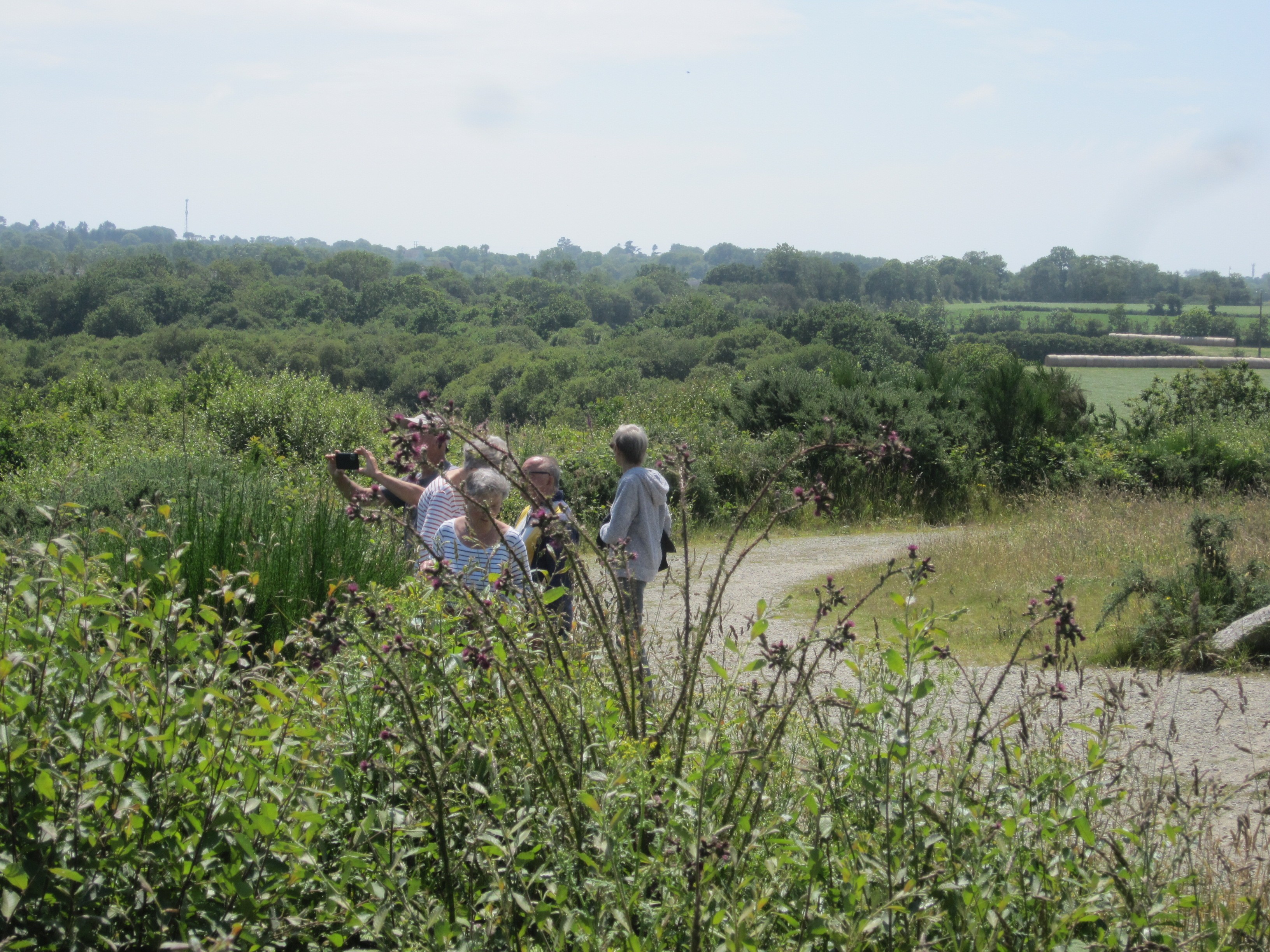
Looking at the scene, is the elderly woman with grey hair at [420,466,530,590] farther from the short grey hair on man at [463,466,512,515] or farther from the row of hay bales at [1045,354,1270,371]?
the row of hay bales at [1045,354,1270,371]

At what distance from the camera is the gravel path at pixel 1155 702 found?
2.73m

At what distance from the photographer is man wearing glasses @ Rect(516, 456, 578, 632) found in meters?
2.10

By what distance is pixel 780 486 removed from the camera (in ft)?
38.5

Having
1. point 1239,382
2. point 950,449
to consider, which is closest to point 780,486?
point 950,449

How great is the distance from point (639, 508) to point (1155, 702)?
2612 mm

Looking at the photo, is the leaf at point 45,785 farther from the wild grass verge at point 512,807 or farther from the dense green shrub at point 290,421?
the dense green shrub at point 290,421

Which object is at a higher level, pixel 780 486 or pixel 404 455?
pixel 404 455

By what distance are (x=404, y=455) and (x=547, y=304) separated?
103418 mm

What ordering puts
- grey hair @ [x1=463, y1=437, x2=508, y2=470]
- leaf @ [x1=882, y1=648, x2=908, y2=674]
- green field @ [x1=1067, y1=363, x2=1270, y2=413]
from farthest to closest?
green field @ [x1=1067, y1=363, x2=1270, y2=413], grey hair @ [x1=463, y1=437, x2=508, y2=470], leaf @ [x1=882, y1=648, x2=908, y2=674]

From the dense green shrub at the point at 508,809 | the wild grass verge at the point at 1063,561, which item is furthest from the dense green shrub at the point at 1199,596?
the dense green shrub at the point at 508,809

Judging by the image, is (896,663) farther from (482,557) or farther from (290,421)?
(290,421)

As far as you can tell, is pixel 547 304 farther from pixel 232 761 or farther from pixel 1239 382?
pixel 232 761

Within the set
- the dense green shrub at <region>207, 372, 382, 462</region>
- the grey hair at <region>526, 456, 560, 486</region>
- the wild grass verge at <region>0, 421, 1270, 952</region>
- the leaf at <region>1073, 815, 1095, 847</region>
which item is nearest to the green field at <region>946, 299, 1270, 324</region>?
the dense green shrub at <region>207, 372, 382, 462</region>

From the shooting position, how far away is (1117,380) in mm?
34875
